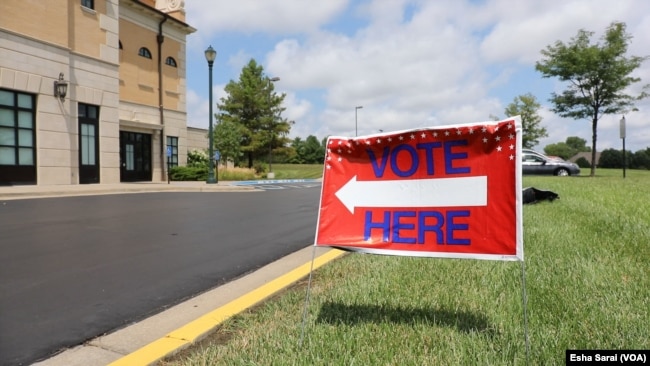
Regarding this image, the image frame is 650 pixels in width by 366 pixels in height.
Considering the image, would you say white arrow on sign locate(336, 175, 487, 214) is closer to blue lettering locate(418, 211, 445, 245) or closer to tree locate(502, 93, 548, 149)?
blue lettering locate(418, 211, 445, 245)

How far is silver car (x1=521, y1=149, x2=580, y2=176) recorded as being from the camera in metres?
25.1

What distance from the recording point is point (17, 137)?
1727cm

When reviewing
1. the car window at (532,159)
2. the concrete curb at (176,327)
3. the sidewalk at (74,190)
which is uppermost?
the car window at (532,159)

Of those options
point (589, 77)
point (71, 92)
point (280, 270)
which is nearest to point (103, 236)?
point (280, 270)

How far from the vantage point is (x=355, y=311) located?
10.4 ft

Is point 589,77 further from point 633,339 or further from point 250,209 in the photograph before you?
point 633,339

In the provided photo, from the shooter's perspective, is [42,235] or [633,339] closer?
[633,339]

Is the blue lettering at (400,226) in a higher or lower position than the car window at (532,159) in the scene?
lower

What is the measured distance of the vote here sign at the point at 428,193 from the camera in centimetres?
256

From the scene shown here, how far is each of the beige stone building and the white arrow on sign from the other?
18.7 meters

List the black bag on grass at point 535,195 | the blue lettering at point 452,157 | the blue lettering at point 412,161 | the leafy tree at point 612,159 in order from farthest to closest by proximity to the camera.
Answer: the leafy tree at point 612,159 → the black bag on grass at point 535,195 → the blue lettering at point 412,161 → the blue lettering at point 452,157

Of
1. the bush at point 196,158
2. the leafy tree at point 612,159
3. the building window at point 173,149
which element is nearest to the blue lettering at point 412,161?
the building window at point 173,149

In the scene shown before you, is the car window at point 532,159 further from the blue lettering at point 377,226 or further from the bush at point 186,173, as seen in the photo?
the blue lettering at point 377,226

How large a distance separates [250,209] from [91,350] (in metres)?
8.42
